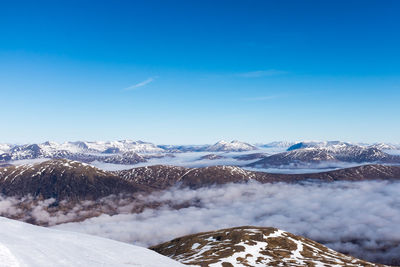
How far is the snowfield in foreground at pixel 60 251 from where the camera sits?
14.0 m

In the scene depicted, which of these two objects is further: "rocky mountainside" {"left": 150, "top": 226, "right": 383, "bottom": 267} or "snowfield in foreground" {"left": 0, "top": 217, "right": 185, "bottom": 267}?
"rocky mountainside" {"left": 150, "top": 226, "right": 383, "bottom": 267}

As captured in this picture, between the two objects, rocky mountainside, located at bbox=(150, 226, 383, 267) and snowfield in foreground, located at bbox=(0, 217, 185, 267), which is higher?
snowfield in foreground, located at bbox=(0, 217, 185, 267)

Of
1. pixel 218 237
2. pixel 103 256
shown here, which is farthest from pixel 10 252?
pixel 218 237

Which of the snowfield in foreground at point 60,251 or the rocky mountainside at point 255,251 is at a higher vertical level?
the snowfield in foreground at point 60,251

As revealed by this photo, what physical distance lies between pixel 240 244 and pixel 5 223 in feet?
464

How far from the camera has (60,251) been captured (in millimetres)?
16266

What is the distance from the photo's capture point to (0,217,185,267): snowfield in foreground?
1399cm

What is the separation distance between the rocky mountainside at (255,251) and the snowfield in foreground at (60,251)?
8735 centimetres

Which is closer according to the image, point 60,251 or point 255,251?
point 60,251

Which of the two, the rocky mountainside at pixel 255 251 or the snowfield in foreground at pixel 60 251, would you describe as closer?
the snowfield in foreground at pixel 60 251

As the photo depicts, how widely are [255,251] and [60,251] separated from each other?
134475mm

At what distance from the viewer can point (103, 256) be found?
56.9 ft

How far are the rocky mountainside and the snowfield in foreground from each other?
8735 centimetres

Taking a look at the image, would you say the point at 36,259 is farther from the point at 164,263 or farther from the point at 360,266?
the point at 360,266
